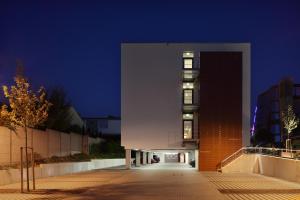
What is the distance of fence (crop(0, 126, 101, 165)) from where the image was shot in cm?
2336

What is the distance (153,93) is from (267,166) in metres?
14.0

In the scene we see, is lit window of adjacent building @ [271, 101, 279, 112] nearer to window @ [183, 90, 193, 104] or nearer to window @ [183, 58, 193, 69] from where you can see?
window @ [183, 90, 193, 104]

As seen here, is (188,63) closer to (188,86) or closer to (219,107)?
(188,86)

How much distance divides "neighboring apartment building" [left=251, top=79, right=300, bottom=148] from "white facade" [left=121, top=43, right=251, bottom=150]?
29.9 m

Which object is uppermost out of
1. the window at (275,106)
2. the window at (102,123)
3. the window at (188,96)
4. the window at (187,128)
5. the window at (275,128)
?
the window at (188,96)

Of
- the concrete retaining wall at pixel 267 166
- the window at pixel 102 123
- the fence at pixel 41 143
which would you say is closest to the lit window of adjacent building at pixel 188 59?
the concrete retaining wall at pixel 267 166

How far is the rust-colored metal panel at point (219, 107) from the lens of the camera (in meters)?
36.2

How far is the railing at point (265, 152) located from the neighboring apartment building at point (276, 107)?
3152 cm

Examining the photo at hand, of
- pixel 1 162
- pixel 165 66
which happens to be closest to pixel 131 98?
pixel 165 66

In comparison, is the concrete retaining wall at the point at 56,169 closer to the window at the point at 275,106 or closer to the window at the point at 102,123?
the window at the point at 102,123

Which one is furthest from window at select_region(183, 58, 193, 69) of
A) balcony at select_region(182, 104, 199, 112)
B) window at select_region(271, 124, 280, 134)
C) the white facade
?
window at select_region(271, 124, 280, 134)

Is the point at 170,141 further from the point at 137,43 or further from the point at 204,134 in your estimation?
the point at 137,43

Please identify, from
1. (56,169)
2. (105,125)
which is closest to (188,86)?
(56,169)

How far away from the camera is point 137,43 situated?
39.4m
